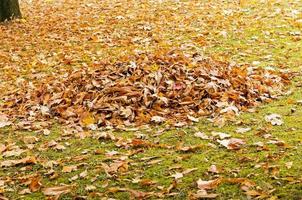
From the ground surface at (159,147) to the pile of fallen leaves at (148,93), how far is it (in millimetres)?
299

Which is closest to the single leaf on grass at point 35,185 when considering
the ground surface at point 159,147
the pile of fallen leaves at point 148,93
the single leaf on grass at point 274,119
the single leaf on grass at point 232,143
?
the ground surface at point 159,147

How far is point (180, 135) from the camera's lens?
541cm

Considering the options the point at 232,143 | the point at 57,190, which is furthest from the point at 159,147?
the point at 57,190

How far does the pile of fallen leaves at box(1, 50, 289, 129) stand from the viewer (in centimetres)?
610

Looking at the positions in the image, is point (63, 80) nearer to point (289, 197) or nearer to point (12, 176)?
point (12, 176)

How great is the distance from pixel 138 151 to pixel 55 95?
213 cm

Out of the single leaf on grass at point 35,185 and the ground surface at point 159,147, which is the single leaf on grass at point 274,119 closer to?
the ground surface at point 159,147

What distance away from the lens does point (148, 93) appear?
642 centimetres

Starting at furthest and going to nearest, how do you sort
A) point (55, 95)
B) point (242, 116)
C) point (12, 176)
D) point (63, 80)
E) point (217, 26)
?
1. point (217, 26)
2. point (63, 80)
3. point (55, 95)
4. point (242, 116)
5. point (12, 176)

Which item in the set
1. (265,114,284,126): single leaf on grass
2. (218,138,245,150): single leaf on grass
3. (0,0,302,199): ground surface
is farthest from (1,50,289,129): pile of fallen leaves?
(218,138,245,150): single leaf on grass

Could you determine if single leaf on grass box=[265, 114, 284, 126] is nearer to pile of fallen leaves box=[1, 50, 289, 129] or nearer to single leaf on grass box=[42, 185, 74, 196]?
pile of fallen leaves box=[1, 50, 289, 129]

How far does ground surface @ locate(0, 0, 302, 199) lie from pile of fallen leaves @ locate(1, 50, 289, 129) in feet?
0.98

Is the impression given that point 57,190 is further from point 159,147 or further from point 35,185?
point 159,147

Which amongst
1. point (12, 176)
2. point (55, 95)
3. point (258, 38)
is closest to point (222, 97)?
point (55, 95)
